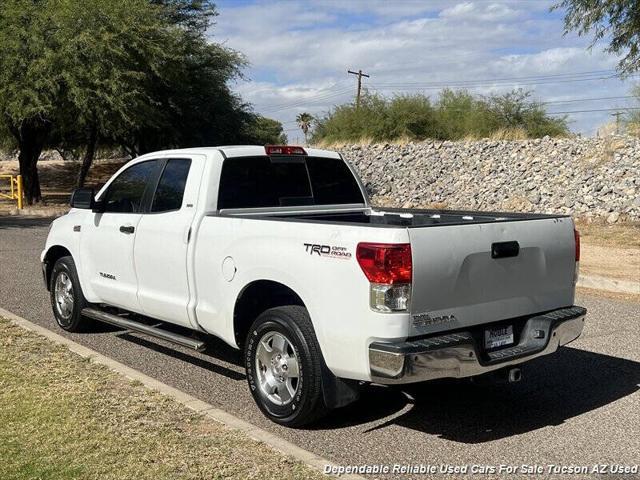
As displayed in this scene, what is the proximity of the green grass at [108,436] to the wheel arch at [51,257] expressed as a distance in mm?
2150

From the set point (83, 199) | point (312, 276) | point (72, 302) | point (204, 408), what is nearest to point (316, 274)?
point (312, 276)

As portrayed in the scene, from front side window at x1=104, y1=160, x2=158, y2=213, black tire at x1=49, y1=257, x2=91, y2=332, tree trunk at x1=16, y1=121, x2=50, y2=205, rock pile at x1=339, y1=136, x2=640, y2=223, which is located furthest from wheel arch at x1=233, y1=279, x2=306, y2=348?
tree trunk at x1=16, y1=121, x2=50, y2=205

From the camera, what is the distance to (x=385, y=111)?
1754 inches

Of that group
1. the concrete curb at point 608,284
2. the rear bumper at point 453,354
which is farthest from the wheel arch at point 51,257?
the concrete curb at point 608,284

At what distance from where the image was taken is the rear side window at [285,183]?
6344 mm

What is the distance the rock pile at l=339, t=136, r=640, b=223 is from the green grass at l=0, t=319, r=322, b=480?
687 inches

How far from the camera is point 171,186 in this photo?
6625 millimetres

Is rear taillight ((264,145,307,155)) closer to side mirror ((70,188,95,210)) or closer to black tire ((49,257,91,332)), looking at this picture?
side mirror ((70,188,95,210))

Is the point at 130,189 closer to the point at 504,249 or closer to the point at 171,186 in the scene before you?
the point at 171,186

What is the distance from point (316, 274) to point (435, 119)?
42.1m

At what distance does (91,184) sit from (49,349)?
41.2 meters

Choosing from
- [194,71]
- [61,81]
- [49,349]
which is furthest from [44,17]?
[49,349]

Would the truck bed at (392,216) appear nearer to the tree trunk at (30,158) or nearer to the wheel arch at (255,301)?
the wheel arch at (255,301)

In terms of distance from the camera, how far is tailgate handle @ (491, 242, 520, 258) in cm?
504
